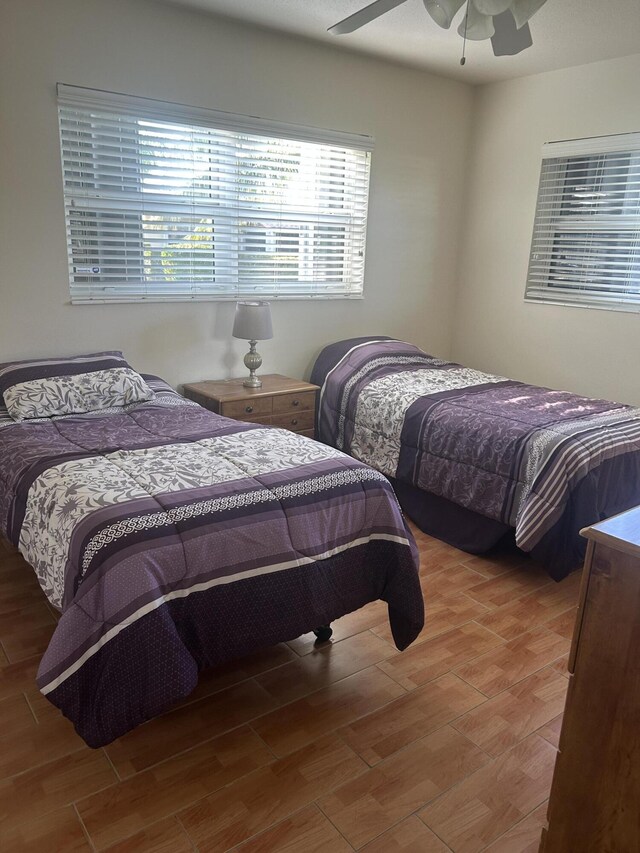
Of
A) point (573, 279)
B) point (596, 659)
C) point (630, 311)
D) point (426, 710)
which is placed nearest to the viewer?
point (596, 659)

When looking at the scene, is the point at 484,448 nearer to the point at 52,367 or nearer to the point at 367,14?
the point at 367,14

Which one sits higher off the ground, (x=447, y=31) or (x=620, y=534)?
(x=447, y=31)

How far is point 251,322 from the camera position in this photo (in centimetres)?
364

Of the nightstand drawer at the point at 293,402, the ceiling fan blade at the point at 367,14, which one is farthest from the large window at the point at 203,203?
the ceiling fan blade at the point at 367,14

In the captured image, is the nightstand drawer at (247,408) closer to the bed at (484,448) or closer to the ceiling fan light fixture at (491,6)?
the bed at (484,448)

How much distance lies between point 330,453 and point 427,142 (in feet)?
10.4

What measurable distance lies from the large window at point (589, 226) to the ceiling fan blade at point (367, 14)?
2164mm

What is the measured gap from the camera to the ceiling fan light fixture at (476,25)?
7.27ft

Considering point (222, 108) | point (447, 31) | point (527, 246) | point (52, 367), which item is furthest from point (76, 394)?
point (527, 246)

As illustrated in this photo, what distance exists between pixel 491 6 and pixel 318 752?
235cm

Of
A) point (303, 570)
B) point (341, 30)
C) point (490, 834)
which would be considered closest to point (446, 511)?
point (303, 570)

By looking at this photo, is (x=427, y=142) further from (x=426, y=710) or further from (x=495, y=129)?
(x=426, y=710)

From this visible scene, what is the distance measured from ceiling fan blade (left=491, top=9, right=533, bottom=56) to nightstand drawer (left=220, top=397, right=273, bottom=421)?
2.02 metres

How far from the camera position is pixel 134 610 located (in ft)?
5.24
